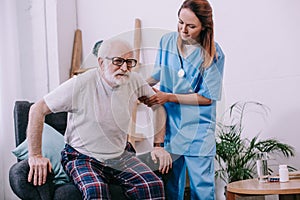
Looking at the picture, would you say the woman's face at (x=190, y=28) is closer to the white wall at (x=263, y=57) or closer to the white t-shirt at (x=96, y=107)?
the white t-shirt at (x=96, y=107)

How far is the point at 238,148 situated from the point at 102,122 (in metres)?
1.08

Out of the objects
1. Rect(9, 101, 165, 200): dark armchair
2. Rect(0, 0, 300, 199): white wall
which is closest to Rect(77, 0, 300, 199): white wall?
Rect(0, 0, 300, 199): white wall

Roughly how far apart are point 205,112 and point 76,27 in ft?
5.54

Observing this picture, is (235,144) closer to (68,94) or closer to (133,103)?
(133,103)

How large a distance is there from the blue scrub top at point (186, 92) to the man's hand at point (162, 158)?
0.09ft

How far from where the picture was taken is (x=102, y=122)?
2121 mm

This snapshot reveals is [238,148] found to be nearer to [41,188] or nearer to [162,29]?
[162,29]

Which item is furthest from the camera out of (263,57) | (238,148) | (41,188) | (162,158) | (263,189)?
(263,57)

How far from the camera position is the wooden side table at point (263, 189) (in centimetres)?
211

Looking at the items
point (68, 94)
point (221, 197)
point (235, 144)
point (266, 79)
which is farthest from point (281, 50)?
point (68, 94)

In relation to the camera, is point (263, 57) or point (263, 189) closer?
point (263, 189)

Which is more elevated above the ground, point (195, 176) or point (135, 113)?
point (135, 113)

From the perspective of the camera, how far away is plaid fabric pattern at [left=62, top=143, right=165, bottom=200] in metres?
2.06

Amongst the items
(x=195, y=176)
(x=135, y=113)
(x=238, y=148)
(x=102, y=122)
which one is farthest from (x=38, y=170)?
(x=238, y=148)
